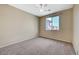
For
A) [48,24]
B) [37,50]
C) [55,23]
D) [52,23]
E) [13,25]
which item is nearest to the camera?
[37,50]

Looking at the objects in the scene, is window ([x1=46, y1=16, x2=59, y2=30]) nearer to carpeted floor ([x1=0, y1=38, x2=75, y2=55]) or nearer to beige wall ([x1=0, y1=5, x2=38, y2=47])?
beige wall ([x1=0, y1=5, x2=38, y2=47])

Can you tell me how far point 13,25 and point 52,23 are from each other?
2906 millimetres

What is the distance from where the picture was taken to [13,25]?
4.45 meters

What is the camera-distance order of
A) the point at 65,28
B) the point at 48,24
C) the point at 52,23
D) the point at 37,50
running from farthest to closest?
the point at 48,24, the point at 52,23, the point at 65,28, the point at 37,50

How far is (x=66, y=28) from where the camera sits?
4.97 metres

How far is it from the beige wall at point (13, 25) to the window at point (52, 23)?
149cm

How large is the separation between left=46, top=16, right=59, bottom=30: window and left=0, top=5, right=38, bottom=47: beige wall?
1.49 metres

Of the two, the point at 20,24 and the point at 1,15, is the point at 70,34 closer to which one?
the point at 20,24

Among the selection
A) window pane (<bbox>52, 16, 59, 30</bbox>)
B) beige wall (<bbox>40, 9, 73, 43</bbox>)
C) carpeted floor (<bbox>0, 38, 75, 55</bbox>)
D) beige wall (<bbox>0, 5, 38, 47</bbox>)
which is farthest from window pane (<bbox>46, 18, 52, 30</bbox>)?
carpeted floor (<bbox>0, 38, 75, 55</bbox>)

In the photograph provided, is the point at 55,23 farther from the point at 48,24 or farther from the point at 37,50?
the point at 37,50

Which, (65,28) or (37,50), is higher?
(65,28)

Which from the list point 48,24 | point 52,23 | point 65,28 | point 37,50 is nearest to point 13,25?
point 37,50

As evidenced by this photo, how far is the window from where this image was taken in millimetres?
5649

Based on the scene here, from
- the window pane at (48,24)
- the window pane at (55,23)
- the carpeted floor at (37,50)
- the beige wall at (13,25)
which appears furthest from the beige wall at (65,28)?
the beige wall at (13,25)
